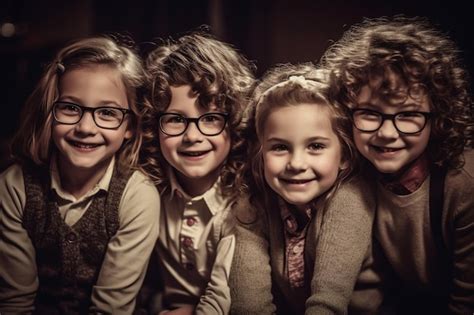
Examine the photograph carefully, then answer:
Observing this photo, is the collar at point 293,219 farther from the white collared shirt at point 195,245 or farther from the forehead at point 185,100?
the forehead at point 185,100

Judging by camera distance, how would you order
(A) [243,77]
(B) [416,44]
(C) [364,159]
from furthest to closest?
1. (A) [243,77]
2. (C) [364,159]
3. (B) [416,44]

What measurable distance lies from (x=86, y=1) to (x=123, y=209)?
1997 mm

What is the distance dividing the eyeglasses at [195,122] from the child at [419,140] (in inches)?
13.3

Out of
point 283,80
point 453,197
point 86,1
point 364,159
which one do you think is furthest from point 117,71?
point 86,1

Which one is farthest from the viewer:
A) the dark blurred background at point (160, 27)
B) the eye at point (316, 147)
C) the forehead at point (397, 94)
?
the dark blurred background at point (160, 27)

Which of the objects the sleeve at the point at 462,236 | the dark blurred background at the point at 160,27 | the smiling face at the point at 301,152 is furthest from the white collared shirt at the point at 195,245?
the dark blurred background at the point at 160,27

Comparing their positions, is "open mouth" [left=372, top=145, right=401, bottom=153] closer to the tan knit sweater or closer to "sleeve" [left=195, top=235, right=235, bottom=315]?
the tan knit sweater

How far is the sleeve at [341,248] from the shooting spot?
1058 millimetres

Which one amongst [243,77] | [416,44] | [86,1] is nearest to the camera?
[416,44]

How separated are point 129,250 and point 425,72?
0.92 m

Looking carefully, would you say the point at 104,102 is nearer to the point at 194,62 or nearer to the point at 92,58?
the point at 92,58

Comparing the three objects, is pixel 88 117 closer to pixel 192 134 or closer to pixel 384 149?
pixel 192 134

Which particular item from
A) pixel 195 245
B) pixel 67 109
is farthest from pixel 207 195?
pixel 67 109

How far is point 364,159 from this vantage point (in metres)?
1.16
